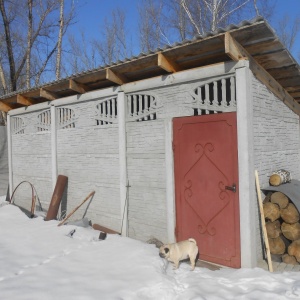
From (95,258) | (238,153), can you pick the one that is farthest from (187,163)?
(95,258)

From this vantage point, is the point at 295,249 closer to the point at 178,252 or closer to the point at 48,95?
the point at 178,252

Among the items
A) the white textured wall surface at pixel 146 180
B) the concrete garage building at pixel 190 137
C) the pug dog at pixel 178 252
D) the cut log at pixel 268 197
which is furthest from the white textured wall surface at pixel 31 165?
the cut log at pixel 268 197

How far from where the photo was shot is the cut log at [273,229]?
14.9ft

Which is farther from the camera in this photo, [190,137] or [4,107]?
[4,107]

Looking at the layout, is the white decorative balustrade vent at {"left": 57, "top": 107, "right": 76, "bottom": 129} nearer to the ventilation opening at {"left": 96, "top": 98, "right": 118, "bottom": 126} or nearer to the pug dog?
the ventilation opening at {"left": 96, "top": 98, "right": 118, "bottom": 126}

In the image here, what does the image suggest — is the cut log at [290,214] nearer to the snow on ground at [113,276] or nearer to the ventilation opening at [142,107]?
the snow on ground at [113,276]

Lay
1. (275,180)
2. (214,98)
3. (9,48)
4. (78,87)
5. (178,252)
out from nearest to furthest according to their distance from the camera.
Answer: (178,252), (214,98), (275,180), (78,87), (9,48)

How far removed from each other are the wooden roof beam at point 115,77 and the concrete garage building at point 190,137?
0.02 meters

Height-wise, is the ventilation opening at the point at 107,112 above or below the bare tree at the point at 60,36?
below

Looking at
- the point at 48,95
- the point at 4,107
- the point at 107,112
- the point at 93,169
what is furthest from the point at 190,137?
the point at 4,107

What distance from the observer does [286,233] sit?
14.8 feet

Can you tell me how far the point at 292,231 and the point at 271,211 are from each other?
0.39 m

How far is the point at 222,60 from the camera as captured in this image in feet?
15.1

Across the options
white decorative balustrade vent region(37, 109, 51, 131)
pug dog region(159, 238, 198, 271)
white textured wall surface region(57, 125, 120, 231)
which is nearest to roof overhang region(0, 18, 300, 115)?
white textured wall surface region(57, 125, 120, 231)
